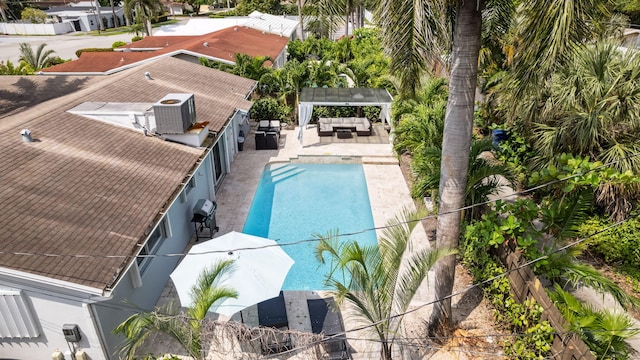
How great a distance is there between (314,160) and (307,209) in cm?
452

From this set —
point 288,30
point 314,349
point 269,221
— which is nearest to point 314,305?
point 314,349

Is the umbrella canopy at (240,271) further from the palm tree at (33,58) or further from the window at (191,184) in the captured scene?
the palm tree at (33,58)

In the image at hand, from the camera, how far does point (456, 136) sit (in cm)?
822

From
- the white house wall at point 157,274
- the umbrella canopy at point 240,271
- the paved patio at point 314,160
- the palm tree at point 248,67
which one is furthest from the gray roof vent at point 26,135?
the palm tree at point 248,67

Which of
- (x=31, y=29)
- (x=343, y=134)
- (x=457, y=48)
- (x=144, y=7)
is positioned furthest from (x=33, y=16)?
(x=457, y=48)

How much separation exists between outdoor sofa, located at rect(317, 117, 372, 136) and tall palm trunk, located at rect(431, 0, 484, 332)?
48.3 ft

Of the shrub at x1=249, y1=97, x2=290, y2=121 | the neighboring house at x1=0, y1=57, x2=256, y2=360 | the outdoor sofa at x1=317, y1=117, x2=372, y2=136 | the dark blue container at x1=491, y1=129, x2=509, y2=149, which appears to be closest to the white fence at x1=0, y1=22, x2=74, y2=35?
the shrub at x1=249, y1=97, x2=290, y2=121

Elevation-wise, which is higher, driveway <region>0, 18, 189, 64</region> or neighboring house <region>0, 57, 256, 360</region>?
neighboring house <region>0, 57, 256, 360</region>

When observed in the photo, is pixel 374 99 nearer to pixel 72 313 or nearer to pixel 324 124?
pixel 324 124

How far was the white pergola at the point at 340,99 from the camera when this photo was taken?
22344mm

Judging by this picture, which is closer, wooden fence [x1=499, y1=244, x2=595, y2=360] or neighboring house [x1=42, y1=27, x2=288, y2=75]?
wooden fence [x1=499, y1=244, x2=595, y2=360]

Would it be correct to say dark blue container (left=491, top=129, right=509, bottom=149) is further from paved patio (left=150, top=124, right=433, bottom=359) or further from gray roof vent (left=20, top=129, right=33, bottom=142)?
gray roof vent (left=20, top=129, right=33, bottom=142)

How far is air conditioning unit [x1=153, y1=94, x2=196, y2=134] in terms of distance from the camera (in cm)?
1362

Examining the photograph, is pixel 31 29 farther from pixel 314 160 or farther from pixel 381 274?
pixel 381 274
